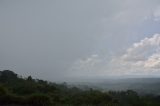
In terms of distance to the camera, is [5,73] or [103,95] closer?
[103,95]

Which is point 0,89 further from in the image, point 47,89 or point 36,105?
point 47,89

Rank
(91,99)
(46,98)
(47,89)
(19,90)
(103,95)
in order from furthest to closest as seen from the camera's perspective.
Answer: (47,89) → (19,90) → (103,95) → (91,99) → (46,98)

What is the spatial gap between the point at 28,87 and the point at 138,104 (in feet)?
62.6

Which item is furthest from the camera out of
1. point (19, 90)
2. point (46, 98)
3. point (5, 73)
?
point (5, 73)

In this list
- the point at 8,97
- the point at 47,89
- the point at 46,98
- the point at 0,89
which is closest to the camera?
the point at 46,98

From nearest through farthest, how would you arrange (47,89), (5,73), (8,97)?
(8,97) < (47,89) < (5,73)

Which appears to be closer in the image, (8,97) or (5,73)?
(8,97)

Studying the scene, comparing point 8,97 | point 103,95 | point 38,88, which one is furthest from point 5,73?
point 8,97

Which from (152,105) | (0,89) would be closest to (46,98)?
(0,89)

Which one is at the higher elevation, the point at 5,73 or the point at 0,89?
the point at 5,73

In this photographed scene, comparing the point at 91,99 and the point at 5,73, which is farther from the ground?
the point at 5,73

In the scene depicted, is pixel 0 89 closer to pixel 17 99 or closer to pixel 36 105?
pixel 17 99

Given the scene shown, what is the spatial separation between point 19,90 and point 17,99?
15.7 m

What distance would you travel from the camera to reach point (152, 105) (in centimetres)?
3641
